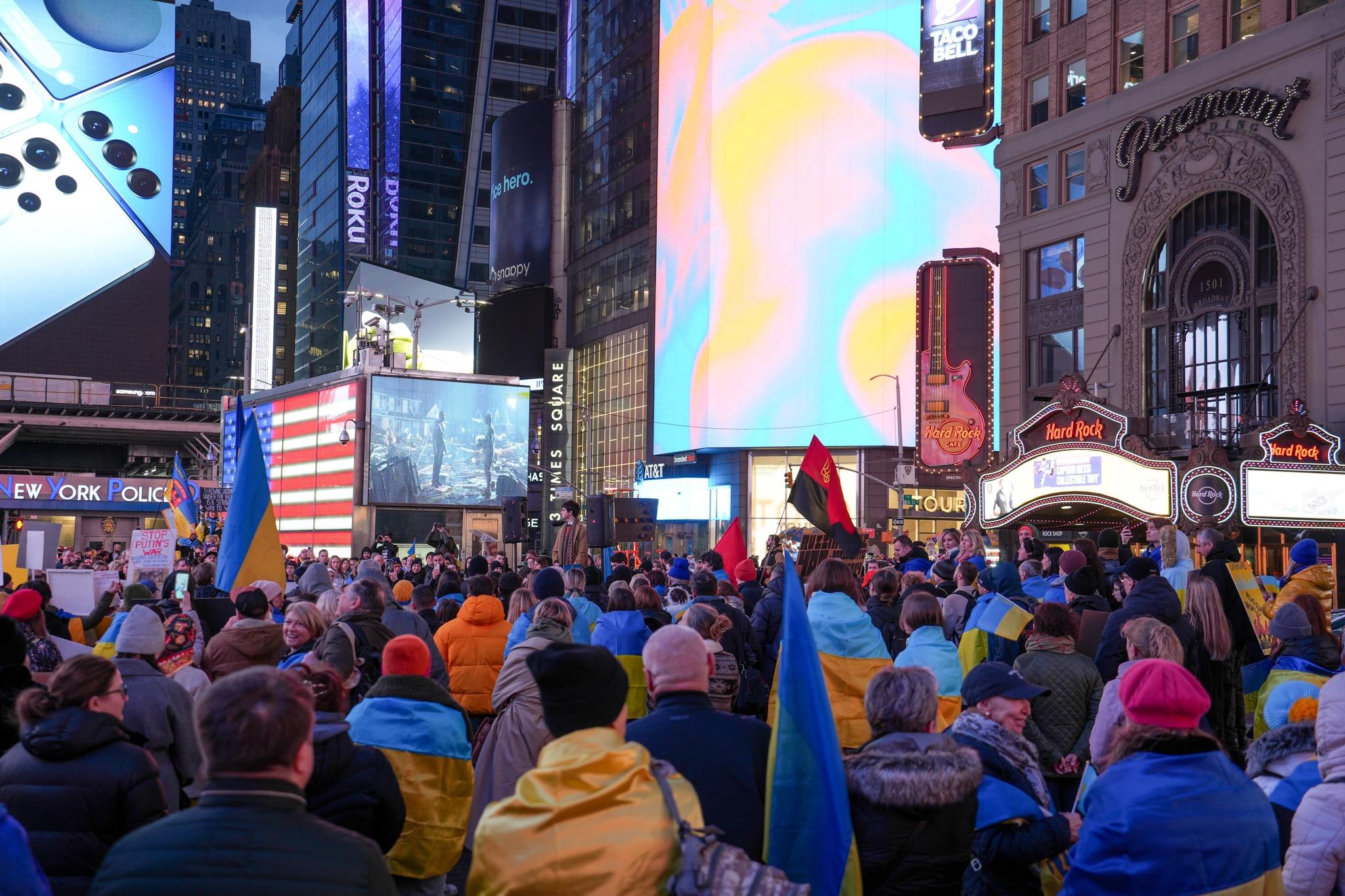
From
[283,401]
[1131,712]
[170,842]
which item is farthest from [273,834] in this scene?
[283,401]

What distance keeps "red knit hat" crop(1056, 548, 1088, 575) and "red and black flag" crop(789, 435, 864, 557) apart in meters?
3.83

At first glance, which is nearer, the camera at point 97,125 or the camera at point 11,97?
the camera at point 11,97

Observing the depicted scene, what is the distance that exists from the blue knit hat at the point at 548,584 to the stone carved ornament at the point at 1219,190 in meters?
23.5

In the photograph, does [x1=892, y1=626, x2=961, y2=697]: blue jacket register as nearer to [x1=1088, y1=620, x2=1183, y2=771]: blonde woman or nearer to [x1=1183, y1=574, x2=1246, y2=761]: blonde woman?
[x1=1088, y1=620, x2=1183, y2=771]: blonde woman

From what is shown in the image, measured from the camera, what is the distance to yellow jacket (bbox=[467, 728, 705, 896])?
3428 millimetres

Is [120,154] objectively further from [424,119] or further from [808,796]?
[808,796]

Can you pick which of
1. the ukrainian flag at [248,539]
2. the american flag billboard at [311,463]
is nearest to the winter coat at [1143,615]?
the ukrainian flag at [248,539]

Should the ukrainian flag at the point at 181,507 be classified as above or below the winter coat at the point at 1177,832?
above

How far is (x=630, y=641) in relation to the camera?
9.81 metres

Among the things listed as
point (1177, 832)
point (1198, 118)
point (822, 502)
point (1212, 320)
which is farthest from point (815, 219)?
point (1177, 832)

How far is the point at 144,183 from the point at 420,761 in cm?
8345

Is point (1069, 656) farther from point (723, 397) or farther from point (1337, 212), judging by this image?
point (723, 397)

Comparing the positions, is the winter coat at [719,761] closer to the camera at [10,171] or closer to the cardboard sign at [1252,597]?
the cardboard sign at [1252,597]

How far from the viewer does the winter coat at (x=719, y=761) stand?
4410mm
